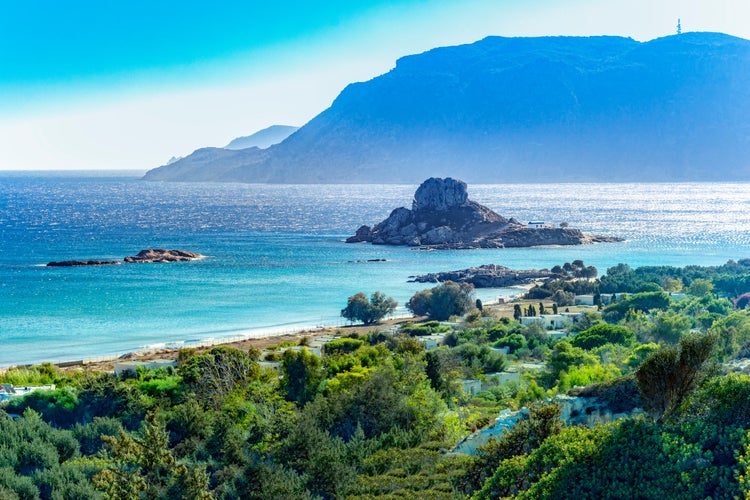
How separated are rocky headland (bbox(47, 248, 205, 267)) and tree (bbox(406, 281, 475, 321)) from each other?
38644mm

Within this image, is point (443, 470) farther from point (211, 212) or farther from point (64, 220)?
point (211, 212)

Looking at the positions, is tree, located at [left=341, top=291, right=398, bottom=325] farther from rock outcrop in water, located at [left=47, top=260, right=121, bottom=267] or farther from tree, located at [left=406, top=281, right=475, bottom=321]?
rock outcrop in water, located at [left=47, top=260, right=121, bottom=267]

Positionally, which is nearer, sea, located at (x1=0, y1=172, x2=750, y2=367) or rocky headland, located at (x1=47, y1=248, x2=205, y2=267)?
sea, located at (x1=0, y1=172, x2=750, y2=367)

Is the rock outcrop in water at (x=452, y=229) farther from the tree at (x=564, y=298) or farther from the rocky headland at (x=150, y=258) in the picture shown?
the tree at (x=564, y=298)

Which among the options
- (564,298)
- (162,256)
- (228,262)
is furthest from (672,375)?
(162,256)

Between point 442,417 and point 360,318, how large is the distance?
112 ft

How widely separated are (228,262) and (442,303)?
36690mm

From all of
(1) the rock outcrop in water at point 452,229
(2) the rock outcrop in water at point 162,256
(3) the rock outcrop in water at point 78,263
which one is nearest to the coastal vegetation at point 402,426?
(3) the rock outcrop in water at point 78,263

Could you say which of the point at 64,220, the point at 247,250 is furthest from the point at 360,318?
the point at 64,220

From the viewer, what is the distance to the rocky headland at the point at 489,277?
74.5 meters

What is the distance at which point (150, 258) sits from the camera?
88562 mm

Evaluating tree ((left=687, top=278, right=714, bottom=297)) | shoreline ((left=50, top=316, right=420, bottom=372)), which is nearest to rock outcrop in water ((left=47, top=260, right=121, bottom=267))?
shoreline ((left=50, top=316, right=420, bottom=372))

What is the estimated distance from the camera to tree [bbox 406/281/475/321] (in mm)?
55500

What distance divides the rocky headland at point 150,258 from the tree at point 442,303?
127ft
